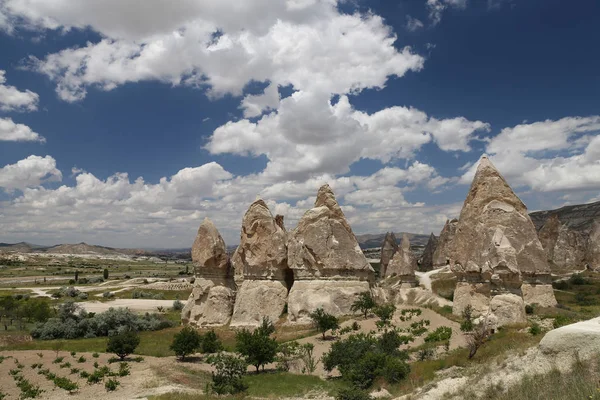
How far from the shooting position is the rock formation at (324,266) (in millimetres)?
26825

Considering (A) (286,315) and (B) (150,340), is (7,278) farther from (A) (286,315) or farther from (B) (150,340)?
(A) (286,315)

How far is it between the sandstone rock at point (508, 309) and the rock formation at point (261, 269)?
14.0 metres

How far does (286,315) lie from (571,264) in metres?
45.2

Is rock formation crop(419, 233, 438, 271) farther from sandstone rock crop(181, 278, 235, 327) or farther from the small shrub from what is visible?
the small shrub

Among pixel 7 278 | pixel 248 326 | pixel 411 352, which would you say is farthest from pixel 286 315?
pixel 7 278

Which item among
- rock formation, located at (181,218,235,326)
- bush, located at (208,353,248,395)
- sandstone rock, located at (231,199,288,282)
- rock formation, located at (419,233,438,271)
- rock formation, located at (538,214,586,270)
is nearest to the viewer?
bush, located at (208,353,248,395)

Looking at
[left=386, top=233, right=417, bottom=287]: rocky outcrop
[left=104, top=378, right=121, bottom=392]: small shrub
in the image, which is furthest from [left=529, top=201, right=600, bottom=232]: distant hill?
[left=104, top=378, right=121, bottom=392]: small shrub

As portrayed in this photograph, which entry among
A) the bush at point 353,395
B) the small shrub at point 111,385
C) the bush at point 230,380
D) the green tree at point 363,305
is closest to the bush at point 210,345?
the bush at point 230,380

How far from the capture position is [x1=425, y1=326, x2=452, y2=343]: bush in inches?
801

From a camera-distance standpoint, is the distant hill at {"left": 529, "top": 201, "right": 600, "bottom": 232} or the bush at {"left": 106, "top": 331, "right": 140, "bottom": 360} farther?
the distant hill at {"left": 529, "top": 201, "right": 600, "bottom": 232}

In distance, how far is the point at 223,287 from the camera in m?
31.0

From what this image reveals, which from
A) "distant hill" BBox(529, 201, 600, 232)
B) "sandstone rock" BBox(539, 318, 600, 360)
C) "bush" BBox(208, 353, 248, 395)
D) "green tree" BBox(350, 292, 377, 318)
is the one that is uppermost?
A: "distant hill" BBox(529, 201, 600, 232)

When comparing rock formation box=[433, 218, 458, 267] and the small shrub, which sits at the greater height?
rock formation box=[433, 218, 458, 267]

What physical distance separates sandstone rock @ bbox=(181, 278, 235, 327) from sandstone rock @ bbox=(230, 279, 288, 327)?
4.62 feet
